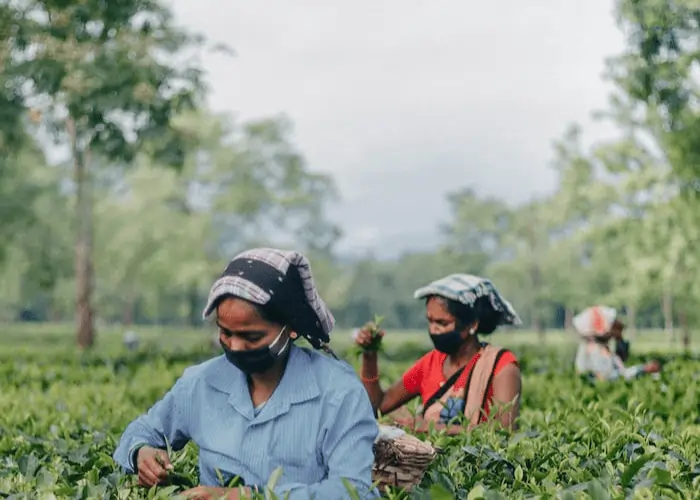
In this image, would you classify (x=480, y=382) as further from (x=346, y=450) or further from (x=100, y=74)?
(x=100, y=74)

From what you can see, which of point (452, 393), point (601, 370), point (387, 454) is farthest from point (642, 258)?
point (387, 454)

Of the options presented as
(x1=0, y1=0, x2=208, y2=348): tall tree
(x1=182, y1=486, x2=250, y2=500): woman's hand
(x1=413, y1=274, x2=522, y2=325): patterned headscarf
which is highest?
(x1=0, y1=0, x2=208, y2=348): tall tree

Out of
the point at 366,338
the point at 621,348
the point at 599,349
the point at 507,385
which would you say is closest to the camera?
the point at 507,385

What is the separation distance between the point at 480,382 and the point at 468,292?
50 cm

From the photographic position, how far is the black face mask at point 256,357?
282 cm

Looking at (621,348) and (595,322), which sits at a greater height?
(595,322)

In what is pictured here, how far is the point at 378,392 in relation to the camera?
196 inches

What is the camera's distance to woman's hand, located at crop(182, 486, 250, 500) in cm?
268

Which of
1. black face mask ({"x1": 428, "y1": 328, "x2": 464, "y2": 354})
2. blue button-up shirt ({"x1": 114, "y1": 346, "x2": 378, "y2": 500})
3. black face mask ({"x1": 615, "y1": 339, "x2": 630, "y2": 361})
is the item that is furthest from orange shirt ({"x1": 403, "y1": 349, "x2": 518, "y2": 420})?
black face mask ({"x1": 615, "y1": 339, "x2": 630, "y2": 361})

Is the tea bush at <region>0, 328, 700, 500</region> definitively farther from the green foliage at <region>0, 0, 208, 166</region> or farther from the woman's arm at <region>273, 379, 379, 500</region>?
the green foliage at <region>0, 0, 208, 166</region>

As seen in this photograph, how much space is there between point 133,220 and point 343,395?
36.2 meters

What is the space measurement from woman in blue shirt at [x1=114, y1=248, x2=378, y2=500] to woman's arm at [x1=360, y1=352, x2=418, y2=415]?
6.15ft

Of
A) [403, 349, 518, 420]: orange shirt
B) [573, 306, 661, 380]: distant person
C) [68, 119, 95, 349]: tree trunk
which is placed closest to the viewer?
[403, 349, 518, 420]: orange shirt

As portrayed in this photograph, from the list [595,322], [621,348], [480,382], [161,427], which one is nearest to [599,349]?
[595,322]
